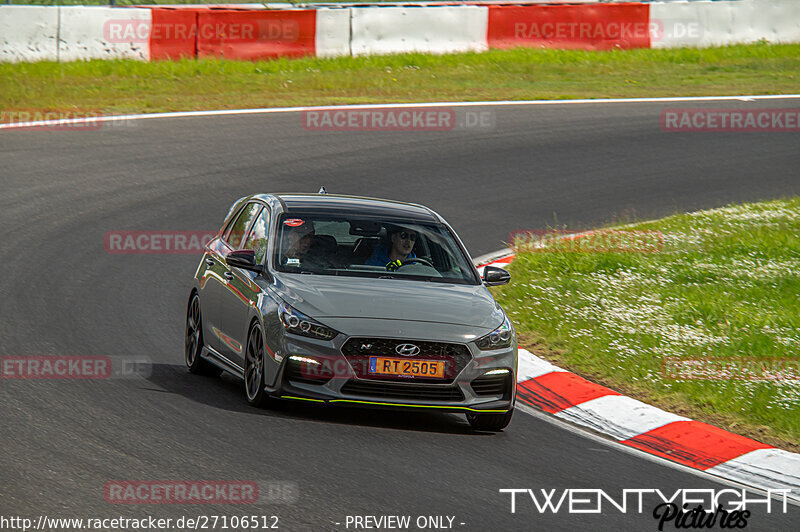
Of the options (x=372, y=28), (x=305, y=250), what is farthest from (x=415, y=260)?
(x=372, y=28)

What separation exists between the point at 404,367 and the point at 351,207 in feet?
6.27

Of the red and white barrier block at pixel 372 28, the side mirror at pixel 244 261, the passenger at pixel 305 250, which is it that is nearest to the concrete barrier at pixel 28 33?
the red and white barrier block at pixel 372 28

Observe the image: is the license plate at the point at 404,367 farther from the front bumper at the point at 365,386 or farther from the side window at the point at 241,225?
the side window at the point at 241,225

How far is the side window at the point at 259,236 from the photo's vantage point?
9.21m

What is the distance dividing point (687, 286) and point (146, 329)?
17.2 ft

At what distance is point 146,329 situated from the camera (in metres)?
10.7

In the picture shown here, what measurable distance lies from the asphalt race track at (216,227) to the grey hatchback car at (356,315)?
0.84ft

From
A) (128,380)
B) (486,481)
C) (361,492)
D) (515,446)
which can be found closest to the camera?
(361,492)

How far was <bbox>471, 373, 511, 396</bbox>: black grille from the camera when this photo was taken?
8141 millimetres

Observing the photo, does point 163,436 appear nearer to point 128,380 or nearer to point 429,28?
point 128,380

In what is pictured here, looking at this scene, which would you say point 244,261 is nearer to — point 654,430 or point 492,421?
point 492,421

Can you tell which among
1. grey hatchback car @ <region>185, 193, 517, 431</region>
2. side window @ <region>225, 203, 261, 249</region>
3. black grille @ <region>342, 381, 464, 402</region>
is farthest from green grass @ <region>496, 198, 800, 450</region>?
side window @ <region>225, 203, 261, 249</region>

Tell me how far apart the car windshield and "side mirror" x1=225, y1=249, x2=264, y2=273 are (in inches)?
6.5

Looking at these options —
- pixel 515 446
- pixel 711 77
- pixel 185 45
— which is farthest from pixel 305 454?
pixel 711 77
